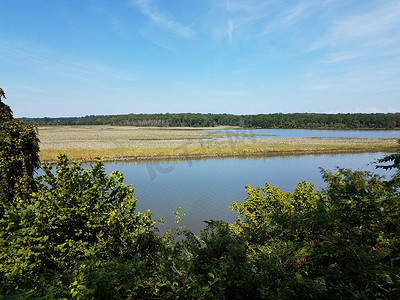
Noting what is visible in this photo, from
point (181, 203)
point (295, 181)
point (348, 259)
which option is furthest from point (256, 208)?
point (295, 181)

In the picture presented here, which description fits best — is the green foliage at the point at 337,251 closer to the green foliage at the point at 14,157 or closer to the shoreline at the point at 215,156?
the green foliage at the point at 14,157

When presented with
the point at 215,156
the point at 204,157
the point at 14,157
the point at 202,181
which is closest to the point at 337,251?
the point at 14,157

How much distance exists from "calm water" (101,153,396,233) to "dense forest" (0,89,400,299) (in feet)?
29.0

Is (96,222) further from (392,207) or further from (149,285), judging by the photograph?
(392,207)

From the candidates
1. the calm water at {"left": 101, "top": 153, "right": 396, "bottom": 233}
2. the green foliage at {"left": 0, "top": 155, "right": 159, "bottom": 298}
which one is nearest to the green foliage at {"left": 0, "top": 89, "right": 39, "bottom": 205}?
the green foliage at {"left": 0, "top": 155, "right": 159, "bottom": 298}

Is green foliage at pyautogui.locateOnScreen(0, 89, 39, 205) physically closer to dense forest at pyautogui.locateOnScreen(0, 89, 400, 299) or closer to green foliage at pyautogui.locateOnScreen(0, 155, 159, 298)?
dense forest at pyautogui.locateOnScreen(0, 89, 400, 299)

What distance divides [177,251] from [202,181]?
24928mm

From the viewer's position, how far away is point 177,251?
222 inches

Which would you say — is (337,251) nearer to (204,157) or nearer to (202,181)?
(202,181)

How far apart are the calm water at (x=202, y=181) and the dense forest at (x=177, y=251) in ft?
29.0

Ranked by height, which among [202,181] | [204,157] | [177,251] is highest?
[177,251]

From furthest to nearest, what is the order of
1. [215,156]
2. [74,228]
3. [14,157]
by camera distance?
[215,156] → [14,157] → [74,228]

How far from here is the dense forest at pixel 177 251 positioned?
157 inches

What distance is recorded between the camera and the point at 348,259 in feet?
15.2
